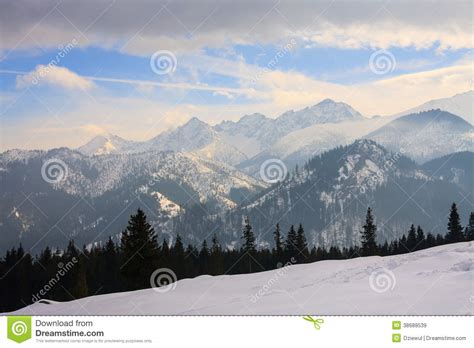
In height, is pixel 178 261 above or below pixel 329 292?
above

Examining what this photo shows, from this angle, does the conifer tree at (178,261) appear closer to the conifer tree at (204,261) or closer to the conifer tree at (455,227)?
the conifer tree at (204,261)

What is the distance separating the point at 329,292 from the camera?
59.7 ft

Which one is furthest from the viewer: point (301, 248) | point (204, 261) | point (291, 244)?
point (204, 261)

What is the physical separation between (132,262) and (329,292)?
99.8 ft

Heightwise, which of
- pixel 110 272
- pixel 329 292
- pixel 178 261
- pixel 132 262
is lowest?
pixel 329 292

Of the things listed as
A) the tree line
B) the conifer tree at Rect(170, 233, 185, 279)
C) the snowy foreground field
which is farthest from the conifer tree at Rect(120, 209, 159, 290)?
the conifer tree at Rect(170, 233, 185, 279)

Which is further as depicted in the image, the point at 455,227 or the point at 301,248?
the point at 301,248

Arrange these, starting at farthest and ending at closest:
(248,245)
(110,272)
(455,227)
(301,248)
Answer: (248,245), (301,248), (455,227), (110,272)

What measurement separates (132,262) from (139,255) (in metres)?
0.83

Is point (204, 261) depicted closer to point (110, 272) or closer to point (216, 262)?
point (216, 262)

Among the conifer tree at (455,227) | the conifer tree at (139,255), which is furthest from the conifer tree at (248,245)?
the conifer tree at (139,255)

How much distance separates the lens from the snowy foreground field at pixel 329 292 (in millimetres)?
16219

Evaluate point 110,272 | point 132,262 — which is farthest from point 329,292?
point 110,272
